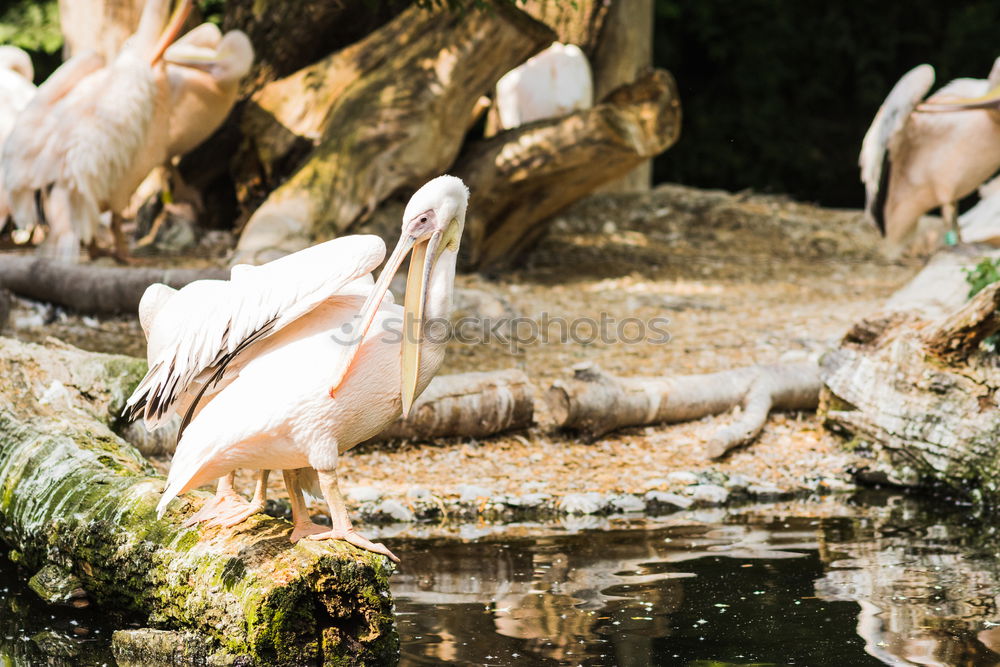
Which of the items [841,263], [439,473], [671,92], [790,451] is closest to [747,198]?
[841,263]

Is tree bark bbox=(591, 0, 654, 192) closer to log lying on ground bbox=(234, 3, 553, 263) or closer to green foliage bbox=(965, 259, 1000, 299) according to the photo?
log lying on ground bbox=(234, 3, 553, 263)

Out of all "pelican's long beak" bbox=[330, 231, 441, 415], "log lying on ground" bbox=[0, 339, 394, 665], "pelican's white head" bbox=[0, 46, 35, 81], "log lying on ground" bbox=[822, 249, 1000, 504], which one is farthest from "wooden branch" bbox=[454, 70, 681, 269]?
"pelican's long beak" bbox=[330, 231, 441, 415]

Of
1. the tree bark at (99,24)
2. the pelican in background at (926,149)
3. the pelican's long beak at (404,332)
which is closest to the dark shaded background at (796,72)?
the tree bark at (99,24)

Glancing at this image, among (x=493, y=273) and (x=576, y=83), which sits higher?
(x=576, y=83)

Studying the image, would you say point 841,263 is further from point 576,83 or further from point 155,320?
point 155,320

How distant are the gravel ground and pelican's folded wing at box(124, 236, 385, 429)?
1.34 metres

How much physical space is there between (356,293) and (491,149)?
4625 mm

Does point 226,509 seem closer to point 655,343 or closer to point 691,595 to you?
point 691,595

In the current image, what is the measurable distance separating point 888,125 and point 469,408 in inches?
146

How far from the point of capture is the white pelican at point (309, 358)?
2.59 metres

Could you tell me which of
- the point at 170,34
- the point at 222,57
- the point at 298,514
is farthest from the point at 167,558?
the point at 170,34

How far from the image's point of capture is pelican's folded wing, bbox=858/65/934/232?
6.72 meters

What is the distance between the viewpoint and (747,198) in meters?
10.0

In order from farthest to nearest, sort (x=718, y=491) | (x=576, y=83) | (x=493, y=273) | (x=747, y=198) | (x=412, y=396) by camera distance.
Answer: (x=747, y=198) → (x=576, y=83) → (x=493, y=273) → (x=718, y=491) → (x=412, y=396)
